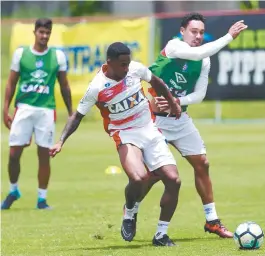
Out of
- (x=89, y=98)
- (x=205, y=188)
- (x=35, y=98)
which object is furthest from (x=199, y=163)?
(x=35, y=98)

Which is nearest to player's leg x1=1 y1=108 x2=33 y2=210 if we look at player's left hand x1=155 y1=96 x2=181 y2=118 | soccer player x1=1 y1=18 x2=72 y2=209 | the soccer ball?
soccer player x1=1 y1=18 x2=72 y2=209

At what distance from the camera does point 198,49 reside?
11219 mm

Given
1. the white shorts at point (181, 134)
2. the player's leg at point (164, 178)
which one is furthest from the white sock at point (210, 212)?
the player's leg at point (164, 178)

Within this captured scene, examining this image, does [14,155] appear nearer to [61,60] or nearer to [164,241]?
[61,60]

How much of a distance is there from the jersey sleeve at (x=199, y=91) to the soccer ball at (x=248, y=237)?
1.75 m

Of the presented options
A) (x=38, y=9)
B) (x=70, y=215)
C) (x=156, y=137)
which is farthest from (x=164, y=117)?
(x=38, y=9)

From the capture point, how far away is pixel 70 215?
13.8 metres

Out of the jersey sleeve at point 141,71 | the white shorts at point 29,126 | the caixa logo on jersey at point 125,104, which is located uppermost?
the jersey sleeve at point 141,71

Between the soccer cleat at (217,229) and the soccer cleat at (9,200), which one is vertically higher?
the soccer cleat at (217,229)

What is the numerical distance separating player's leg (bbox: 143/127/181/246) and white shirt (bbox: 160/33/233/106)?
0.84 meters

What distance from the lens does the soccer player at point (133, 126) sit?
416 inches

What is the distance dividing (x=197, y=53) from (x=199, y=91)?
1.65 ft

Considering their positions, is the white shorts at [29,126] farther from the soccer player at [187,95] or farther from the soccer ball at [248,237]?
the soccer ball at [248,237]

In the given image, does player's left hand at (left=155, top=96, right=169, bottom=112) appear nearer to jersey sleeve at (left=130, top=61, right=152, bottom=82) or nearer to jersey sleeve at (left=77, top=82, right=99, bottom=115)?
jersey sleeve at (left=130, top=61, right=152, bottom=82)
